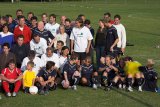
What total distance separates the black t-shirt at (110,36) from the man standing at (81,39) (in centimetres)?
63

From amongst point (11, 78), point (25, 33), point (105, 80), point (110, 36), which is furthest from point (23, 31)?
point (105, 80)

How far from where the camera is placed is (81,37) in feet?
39.3

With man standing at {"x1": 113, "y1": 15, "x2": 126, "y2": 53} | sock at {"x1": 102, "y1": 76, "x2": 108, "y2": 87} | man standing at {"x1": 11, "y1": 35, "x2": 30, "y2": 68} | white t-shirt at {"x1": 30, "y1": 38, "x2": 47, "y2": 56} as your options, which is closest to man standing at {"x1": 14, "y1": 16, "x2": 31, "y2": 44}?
white t-shirt at {"x1": 30, "y1": 38, "x2": 47, "y2": 56}

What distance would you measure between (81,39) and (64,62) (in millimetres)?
1061

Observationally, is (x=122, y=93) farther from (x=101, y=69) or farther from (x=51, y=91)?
(x=51, y=91)

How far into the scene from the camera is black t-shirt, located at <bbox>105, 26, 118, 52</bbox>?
39.6 ft

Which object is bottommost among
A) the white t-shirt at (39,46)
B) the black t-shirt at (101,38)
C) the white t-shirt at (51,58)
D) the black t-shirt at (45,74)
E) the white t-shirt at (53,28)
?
the black t-shirt at (45,74)

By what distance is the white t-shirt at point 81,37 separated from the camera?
39.2ft

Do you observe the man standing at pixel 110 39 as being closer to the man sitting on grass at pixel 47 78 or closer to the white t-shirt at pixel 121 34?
the white t-shirt at pixel 121 34

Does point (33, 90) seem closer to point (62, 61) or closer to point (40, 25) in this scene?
point (62, 61)

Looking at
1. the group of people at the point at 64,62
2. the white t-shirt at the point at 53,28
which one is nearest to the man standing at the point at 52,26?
the white t-shirt at the point at 53,28

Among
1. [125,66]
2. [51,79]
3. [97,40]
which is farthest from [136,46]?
[51,79]

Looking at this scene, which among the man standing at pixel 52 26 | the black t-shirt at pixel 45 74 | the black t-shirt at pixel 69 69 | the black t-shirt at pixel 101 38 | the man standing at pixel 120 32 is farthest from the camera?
the man standing at pixel 52 26

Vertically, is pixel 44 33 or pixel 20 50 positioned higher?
pixel 44 33
